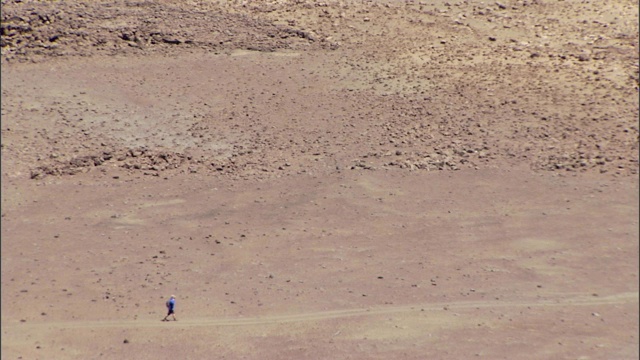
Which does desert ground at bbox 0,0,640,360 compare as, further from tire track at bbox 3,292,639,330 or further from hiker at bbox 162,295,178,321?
hiker at bbox 162,295,178,321

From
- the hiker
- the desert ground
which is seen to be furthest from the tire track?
the hiker

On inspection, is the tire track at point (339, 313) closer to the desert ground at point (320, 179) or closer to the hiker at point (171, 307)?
the desert ground at point (320, 179)

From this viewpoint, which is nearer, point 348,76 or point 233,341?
point 233,341

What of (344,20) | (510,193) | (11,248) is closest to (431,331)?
(510,193)

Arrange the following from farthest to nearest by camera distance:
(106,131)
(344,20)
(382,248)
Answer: (344,20) → (106,131) → (382,248)

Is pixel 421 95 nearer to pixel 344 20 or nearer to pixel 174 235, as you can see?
pixel 344 20

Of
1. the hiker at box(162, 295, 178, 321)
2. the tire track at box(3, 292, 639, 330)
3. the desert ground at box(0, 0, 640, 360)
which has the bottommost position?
the tire track at box(3, 292, 639, 330)

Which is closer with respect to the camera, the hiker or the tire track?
the hiker
